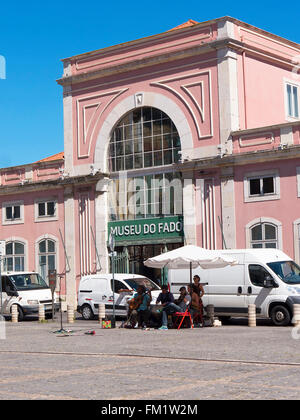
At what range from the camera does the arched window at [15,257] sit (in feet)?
133

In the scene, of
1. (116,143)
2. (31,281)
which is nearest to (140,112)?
(116,143)

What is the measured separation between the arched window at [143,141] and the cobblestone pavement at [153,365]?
15201mm

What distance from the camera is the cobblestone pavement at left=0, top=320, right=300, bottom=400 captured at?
1002cm

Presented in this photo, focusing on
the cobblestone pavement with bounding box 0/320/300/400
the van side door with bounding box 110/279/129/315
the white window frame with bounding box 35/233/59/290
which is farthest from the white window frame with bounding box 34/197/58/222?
the cobblestone pavement with bounding box 0/320/300/400

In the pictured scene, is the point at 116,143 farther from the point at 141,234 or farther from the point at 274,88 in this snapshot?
the point at 274,88

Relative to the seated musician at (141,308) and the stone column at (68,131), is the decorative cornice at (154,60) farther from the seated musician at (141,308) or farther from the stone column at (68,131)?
the seated musician at (141,308)

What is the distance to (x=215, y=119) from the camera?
33500mm

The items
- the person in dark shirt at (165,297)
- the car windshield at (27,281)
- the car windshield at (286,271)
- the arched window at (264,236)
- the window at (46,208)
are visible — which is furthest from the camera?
the window at (46,208)

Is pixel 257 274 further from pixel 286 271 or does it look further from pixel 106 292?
pixel 106 292

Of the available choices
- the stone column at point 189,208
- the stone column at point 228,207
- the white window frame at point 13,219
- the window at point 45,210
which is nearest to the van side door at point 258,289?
the stone column at point 228,207

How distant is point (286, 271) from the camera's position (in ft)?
77.7

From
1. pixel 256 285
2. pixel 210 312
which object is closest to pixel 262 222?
pixel 256 285

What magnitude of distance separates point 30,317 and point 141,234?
23.2ft

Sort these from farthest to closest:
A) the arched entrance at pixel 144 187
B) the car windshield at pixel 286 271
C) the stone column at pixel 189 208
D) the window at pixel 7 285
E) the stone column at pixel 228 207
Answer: the arched entrance at pixel 144 187, the stone column at pixel 189 208, the stone column at pixel 228 207, the window at pixel 7 285, the car windshield at pixel 286 271
